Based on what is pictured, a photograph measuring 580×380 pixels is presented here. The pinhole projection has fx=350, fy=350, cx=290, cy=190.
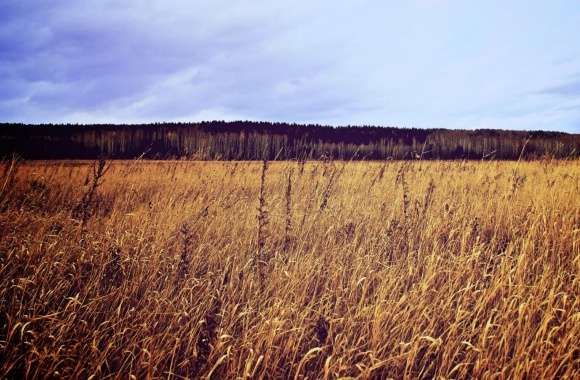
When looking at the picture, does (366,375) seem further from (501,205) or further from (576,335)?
(501,205)

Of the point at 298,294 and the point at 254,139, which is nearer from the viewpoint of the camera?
the point at 298,294

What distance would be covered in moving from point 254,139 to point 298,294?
25.2 m

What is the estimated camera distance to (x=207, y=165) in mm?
8391

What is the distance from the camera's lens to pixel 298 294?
2.80 meters

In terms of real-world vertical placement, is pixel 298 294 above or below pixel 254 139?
below

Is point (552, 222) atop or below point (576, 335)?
atop

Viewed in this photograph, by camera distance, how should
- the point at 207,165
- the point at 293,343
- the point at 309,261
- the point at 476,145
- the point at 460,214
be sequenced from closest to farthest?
the point at 293,343 < the point at 309,261 < the point at 460,214 < the point at 207,165 < the point at 476,145

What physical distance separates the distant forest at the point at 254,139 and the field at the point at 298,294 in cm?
1934

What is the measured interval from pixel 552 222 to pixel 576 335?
2.26m

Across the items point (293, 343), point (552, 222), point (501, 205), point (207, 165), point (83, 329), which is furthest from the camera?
point (207, 165)

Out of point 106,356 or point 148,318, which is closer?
point 106,356

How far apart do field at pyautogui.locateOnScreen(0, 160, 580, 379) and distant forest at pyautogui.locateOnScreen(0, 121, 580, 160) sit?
19.3 metres

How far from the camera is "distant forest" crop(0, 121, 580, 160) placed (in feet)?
84.6

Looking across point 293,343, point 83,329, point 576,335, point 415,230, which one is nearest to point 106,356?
point 83,329
